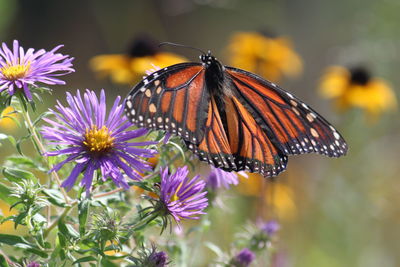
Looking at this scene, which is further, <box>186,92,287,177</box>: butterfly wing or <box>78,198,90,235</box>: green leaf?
<box>186,92,287,177</box>: butterfly wing

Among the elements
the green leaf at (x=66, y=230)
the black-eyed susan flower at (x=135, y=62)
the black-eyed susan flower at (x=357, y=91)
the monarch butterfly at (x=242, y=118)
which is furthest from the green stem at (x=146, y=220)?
the black-eyed susan flower at (x=357, y=91)

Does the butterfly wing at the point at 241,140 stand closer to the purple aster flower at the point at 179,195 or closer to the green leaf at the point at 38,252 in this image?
the purple aster flower at the point at 179,195

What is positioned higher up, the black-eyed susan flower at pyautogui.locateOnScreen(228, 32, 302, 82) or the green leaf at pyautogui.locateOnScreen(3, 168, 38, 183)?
the black-eyed susan flower at pyautogui.locateOnScreen(228, 32, 302, 82)

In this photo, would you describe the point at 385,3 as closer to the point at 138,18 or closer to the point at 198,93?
the point at 138,18

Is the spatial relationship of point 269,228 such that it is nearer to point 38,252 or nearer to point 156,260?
point 156,260

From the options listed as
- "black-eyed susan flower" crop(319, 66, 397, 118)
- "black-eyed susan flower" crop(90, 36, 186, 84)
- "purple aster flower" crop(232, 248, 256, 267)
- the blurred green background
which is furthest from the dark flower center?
"purple aster flower" crop(232, 248, 256, 267)

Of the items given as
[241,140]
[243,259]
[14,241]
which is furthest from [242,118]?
[14,241]

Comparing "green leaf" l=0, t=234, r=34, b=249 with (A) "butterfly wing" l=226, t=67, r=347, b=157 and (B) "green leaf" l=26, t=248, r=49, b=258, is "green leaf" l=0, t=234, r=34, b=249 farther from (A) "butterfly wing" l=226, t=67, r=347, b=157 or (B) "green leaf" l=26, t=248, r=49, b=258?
(A) "butterfly wing" l=226, t=67, r=347, b=157
